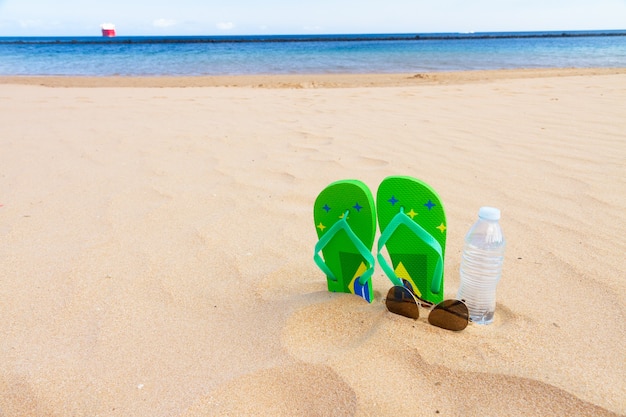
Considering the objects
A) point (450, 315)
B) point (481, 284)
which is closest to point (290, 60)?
point (481, 284)

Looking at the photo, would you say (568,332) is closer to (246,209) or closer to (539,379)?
(539,379)

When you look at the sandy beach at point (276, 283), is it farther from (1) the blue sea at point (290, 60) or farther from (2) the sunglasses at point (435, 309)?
(1) the blue sea at point (290, 60)

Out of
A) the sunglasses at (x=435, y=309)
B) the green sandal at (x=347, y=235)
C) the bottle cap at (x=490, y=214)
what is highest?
the bottle cap at (x=490, y=214)

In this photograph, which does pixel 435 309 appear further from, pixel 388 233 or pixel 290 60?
pixel 290 60

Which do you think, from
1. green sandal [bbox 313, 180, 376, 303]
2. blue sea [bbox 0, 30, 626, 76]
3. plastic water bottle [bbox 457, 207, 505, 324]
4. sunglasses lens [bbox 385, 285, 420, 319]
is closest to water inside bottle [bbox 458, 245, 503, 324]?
plastic water bottle [bbox 457, 207, 505, 324]

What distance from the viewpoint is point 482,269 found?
1.24m

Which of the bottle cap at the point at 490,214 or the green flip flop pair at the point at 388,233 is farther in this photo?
the green flip flop pair at the point at 388,233

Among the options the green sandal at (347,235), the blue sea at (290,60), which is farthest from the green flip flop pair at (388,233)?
the blue sea at (290,60)

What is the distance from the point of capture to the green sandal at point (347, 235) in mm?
1205

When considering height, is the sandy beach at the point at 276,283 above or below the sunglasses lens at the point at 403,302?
below

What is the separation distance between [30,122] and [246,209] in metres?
2.87

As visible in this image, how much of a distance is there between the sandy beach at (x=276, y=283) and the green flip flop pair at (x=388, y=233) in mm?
108

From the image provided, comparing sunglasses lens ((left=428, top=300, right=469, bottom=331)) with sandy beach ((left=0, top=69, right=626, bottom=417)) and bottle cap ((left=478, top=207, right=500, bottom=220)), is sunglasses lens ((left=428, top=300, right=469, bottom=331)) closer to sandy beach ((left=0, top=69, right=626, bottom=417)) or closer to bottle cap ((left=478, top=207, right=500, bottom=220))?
sandy beach ((left=0, top=69, right=626, bottom=417))

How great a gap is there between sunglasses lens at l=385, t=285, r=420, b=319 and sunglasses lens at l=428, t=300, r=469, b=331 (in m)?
0.05
